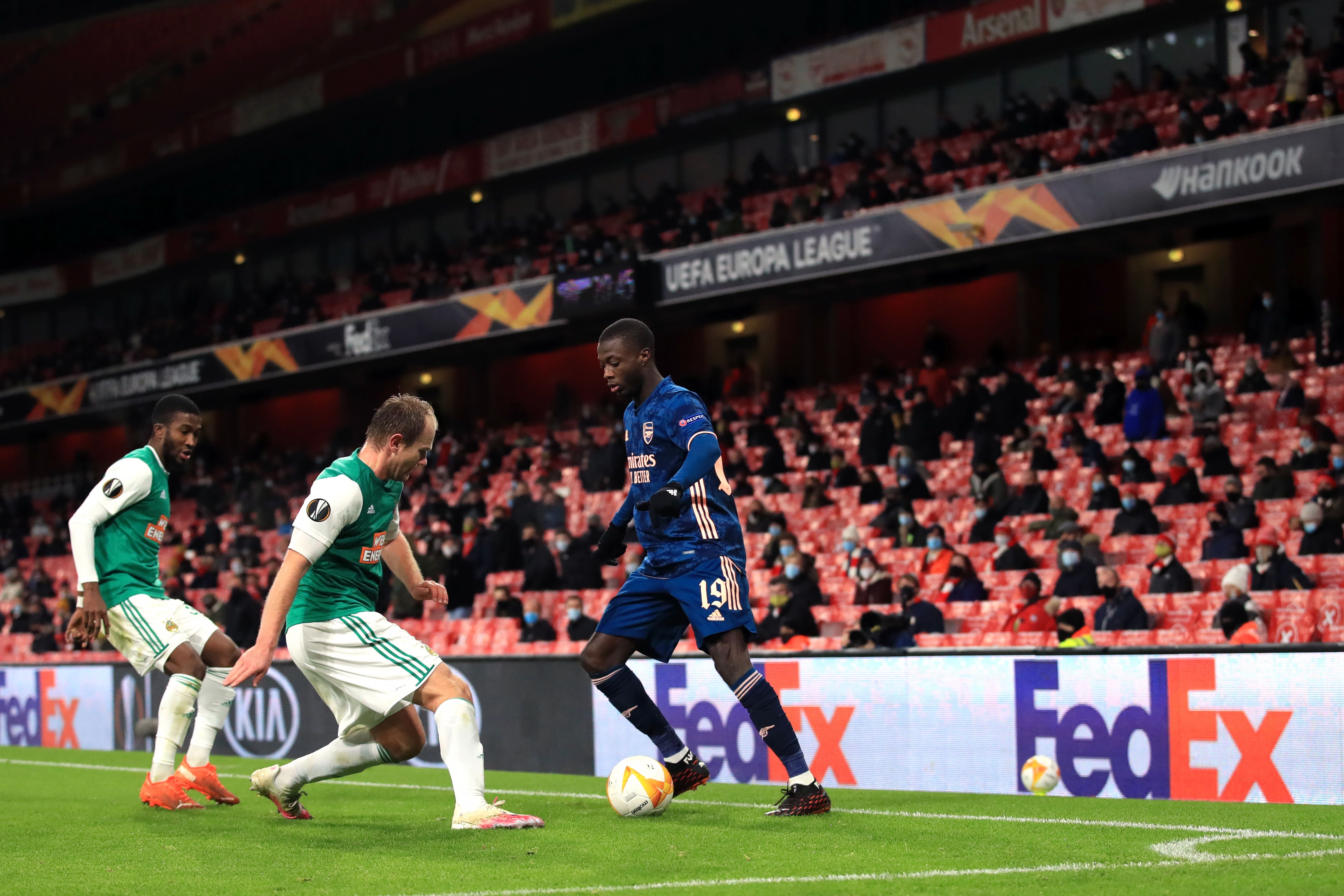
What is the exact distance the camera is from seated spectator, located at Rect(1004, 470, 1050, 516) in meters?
16.3

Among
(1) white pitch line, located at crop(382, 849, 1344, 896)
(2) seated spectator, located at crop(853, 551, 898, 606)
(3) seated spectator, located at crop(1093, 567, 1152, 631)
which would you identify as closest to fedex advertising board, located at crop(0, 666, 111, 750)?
(2) seated spectator, located at crop(853, 551, 898, 606)

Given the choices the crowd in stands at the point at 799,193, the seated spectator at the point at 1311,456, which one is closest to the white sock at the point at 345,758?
the seated spectator at the point at 1311,456

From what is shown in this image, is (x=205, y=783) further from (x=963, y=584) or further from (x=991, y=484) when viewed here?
(x=991, y=484)

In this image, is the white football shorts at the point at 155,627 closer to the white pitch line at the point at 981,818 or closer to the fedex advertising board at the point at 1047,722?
the white pitch line at the point at 981,818

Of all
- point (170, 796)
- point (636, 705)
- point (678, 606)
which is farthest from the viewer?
point (170, 796)

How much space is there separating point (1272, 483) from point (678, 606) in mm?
9991

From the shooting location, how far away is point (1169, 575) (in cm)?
1343

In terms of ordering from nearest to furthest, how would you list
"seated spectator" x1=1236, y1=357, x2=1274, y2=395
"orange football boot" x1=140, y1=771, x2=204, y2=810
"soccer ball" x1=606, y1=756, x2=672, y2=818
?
"soccer ball" x1=606, y1=756, x2=672, y2=818 → "orange football boot" x1=140, y1=771, x2=204, y2=810 → "seated spectator" x1=1236, y1=357, x2=1274, y2=395

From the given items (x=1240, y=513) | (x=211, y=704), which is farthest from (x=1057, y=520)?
(x=211, y=704)

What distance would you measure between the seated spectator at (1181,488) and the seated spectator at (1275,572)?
2290 mm

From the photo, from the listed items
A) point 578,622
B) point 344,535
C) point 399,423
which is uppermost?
point 399,423

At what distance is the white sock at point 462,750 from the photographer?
602 cm

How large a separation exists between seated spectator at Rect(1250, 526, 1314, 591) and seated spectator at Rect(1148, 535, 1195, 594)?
579mm

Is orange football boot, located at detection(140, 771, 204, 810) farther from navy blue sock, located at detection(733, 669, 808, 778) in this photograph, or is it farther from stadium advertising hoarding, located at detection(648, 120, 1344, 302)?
stadium advertising hoarding, located at detection(648, 120, 1344, 302)
